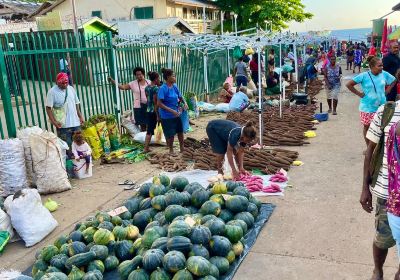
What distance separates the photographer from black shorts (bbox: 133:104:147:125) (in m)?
9.70

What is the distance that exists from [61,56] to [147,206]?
15.5ft

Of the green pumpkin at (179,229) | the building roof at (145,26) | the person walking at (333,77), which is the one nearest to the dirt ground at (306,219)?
Answer: the green pumpkin at (179,229)

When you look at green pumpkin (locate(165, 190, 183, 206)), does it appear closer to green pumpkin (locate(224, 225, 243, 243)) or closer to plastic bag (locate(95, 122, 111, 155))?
green pumpkin (locate(224, 225, 243, 243))

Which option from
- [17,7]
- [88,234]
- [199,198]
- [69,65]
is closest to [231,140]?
[199,198]

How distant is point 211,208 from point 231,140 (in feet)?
5.45

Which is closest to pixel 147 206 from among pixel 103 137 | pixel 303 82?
pixel 103 137

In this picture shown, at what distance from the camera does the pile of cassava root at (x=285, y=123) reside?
9281 millimetres

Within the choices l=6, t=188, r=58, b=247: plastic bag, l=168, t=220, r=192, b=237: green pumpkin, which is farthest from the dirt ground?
l=168, t=220, r=192, b=237: green pumpkin

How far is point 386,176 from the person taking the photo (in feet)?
10.0

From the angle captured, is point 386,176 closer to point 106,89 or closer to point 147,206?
point 147,206

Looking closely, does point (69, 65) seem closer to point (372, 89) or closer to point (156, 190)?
point (156, 190)

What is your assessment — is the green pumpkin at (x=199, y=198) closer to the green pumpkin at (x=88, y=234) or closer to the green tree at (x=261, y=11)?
the green pumpkin at (x=88, y=234)

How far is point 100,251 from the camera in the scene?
4066 mm

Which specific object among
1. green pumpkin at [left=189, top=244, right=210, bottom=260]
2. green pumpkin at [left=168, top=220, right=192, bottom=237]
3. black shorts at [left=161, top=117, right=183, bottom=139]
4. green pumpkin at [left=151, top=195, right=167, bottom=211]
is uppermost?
black shorts at [left=161, top=117, right=183, bottom=139]
